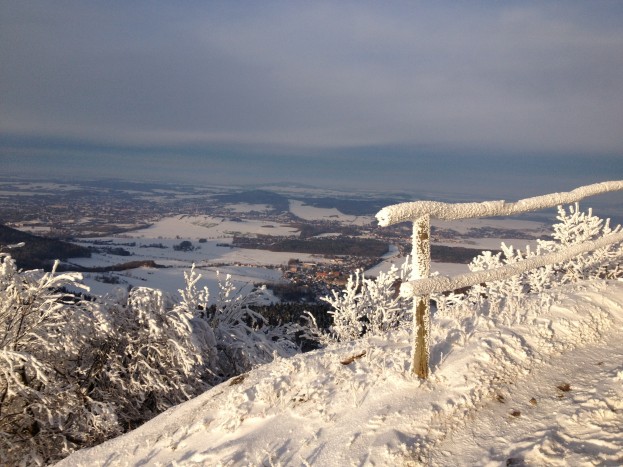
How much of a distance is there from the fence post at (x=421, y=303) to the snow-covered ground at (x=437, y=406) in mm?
210

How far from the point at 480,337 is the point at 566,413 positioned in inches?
54.9

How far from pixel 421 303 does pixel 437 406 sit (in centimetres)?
103

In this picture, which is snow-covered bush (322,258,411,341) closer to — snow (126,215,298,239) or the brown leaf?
the brown leaf

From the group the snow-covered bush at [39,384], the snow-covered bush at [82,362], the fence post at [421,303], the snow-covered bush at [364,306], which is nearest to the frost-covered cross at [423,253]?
the fence post at [421,303]

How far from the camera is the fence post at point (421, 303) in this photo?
3.85 m

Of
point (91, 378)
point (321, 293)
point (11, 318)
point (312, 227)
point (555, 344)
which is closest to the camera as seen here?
point (555, 344)

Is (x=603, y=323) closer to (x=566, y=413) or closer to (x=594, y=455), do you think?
(x=566, y=413)

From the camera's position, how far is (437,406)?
3625mm

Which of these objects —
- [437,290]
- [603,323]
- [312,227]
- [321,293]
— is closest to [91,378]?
[437,290]

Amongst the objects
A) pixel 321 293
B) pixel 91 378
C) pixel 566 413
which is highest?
pixel 566 413

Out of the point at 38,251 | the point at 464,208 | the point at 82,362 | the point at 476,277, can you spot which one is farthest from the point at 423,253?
the point at 38,251

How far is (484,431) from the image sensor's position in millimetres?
3334

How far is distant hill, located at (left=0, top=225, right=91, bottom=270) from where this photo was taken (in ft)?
175

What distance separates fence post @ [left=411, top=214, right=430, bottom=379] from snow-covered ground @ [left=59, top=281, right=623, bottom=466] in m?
0.21
